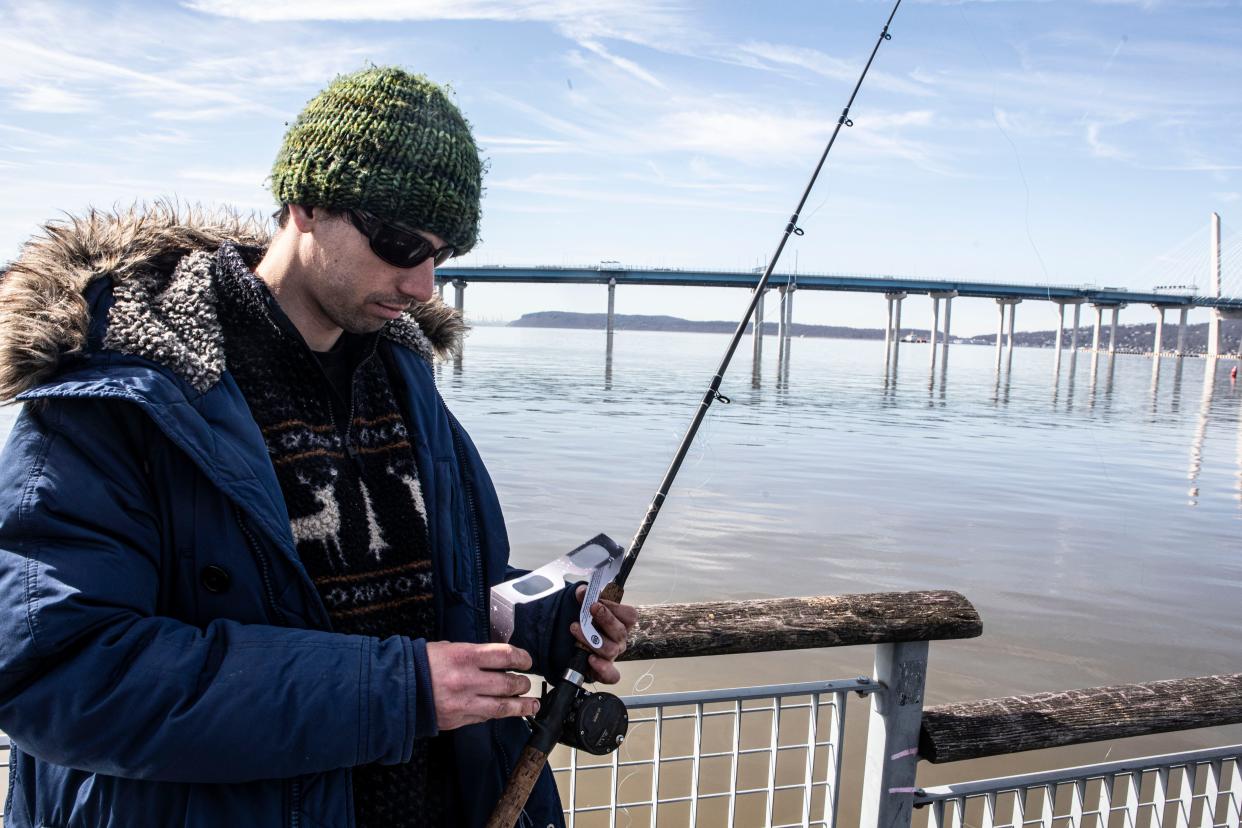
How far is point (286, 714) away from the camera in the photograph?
1383mm

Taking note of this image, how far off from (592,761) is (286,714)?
413cm

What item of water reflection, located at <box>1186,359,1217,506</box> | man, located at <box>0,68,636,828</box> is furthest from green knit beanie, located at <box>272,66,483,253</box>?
water reflection, located at <box>1186,359,1217,506</box>

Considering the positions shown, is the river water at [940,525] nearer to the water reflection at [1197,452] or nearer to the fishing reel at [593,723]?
the water reflection at [1197,452]

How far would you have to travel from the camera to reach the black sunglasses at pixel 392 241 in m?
1.75

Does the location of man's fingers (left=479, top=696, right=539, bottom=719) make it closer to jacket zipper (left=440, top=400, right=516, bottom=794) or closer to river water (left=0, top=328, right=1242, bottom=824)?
jacket zipper (left=440, top=400, right=516, bottom=794)

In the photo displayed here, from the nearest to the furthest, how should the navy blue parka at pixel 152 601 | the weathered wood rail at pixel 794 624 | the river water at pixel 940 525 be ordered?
the navy blue parka at pixel 152 601
the weathered wood rail at pixel 794 624
the river water at pixel 940 525

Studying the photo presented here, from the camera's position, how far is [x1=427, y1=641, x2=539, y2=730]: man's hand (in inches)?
58.5

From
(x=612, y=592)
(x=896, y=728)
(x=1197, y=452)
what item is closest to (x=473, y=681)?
(x=612, y=592)

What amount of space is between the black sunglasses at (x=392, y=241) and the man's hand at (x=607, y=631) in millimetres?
780

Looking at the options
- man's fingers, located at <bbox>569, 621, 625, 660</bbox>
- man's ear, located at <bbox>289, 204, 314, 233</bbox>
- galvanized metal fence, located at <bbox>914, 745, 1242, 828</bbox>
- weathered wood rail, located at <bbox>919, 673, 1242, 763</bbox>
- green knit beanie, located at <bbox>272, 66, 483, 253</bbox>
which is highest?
Answer: green knit beanie, located at <bbox>272, 66, 483, 253</bbox>

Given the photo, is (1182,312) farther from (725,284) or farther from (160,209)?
(160,209)

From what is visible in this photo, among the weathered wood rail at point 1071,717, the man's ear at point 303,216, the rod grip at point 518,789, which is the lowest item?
the weathered wood rail at point 1071,717

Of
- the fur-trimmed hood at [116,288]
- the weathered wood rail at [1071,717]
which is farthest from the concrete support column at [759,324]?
the fur-trimmed hood at [116,288]

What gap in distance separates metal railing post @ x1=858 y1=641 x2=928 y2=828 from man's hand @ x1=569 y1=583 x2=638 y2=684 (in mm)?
974
